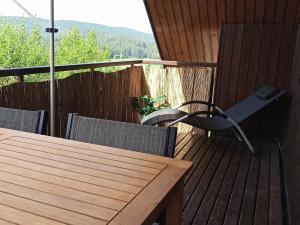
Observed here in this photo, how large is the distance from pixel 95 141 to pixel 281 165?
2.84 m

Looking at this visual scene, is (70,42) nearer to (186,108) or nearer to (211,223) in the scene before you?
(186,108)

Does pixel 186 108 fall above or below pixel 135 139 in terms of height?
below

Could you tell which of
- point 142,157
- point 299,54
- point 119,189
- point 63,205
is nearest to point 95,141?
point 142,157

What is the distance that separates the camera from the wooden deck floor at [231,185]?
8.00ft

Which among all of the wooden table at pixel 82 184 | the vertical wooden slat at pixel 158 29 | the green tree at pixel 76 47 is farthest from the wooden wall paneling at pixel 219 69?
the green tree at pixel 76 47

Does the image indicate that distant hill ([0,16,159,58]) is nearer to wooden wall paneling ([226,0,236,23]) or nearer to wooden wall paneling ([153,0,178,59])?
wooden wall paneling ([153,0,178,59])

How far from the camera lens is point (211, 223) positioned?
2324 millimetres

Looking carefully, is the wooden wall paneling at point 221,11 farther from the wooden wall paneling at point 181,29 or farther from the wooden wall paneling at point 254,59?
the wooden wall paneling at point 181,29

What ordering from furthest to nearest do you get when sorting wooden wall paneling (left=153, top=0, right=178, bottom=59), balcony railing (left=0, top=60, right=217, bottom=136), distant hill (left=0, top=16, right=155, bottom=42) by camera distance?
distant hill (left=0, top=16, right=155, bottom=42), wooden wall paneling (left=153, top=0, right=178, bottom=59), balcony railing (left=0, top=60, right=217, bottom=136)

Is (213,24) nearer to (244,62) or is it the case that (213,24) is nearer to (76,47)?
(244,62)

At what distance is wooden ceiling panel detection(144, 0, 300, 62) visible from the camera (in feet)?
14.4

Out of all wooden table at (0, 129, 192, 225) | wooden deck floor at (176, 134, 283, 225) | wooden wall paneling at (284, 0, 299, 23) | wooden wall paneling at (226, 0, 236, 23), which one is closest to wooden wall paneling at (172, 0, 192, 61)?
wooden wall paneling at (226, 0, 236, 23)

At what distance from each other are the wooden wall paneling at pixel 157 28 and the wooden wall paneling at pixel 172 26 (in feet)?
0.58

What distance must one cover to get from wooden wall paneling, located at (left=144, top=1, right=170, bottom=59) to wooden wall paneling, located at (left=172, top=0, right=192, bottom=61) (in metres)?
0.32
